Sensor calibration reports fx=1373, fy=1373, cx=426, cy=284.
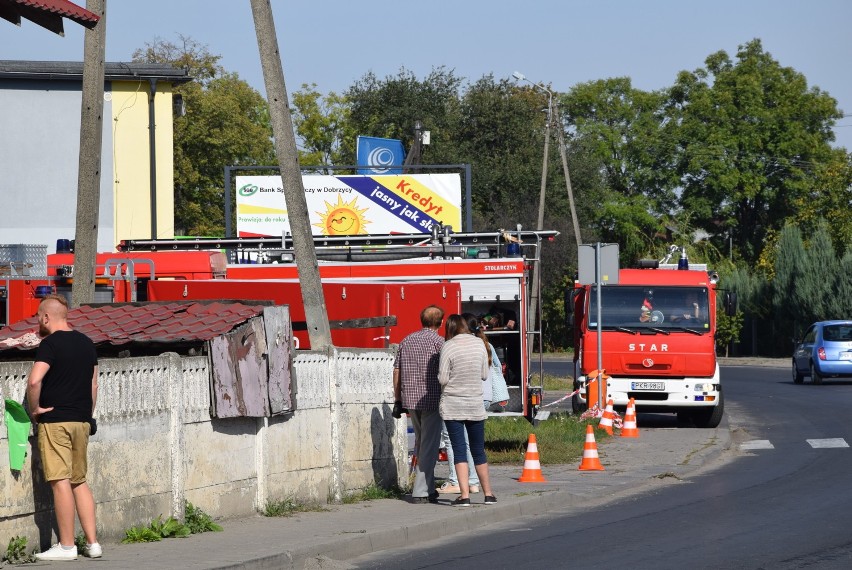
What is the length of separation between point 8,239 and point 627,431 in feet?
80.3

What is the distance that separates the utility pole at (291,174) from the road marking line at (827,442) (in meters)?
9.19

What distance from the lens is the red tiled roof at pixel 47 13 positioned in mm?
10453

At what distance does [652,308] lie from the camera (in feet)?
77.3

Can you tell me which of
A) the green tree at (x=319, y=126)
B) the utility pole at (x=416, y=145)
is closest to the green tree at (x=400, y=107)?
the green tree at (x=319, y=126)

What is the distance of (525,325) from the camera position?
19.2m

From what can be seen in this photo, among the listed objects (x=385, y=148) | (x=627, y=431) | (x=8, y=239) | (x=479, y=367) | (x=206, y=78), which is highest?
(x=206, y=78)

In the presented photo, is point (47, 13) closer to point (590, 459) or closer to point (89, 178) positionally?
point (89, 178)

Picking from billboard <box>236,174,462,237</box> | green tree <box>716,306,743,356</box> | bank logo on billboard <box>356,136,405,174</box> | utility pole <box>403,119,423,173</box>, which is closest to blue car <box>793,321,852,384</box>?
billboard <box>236,174,462,237</box>

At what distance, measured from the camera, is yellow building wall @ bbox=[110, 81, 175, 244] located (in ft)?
133

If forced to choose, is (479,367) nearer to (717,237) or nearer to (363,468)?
(363,468)

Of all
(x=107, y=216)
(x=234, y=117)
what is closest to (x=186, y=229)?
(x=234, y=117)

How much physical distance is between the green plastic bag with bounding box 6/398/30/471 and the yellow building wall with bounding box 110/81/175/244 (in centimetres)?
3242

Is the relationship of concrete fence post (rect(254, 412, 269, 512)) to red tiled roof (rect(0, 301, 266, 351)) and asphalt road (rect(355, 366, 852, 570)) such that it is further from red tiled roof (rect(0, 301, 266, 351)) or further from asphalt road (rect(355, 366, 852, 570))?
asphalt road (rect(355, 366, 852, 570))

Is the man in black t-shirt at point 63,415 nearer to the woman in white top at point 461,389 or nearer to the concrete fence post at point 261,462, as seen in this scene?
the concrete fence post at point 261,462
